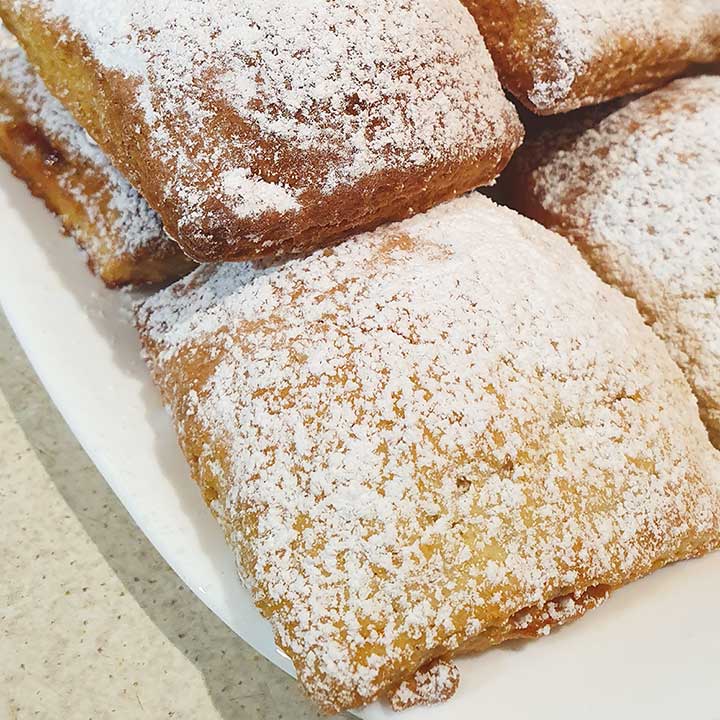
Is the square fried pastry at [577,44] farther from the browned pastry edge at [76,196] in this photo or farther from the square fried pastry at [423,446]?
the browned pastry edge at [76,196]

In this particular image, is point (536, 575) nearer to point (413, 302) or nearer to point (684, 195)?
point (413, 302)

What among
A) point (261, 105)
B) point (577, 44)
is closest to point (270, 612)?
point (261, 105)

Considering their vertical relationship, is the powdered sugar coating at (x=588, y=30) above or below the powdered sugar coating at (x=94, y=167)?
below

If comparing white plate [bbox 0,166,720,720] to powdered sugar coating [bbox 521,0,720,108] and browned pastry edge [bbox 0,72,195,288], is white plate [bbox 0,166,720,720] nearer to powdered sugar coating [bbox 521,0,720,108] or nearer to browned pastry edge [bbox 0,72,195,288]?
browned pastry edge [bbox 0,72,195,288]

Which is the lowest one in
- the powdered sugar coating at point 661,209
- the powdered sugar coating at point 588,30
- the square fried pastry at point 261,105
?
the powdered sugar coating at point 661,209

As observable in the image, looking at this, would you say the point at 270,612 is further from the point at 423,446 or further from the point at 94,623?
the point at 94,623

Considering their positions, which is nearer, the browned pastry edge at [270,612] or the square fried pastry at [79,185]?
the browned pastry edge at [270,612]

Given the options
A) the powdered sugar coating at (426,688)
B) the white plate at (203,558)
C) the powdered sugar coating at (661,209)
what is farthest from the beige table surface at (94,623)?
the powdered sugar coating at (661,209)
